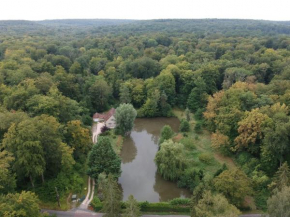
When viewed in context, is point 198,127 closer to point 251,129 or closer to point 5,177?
point 251,129

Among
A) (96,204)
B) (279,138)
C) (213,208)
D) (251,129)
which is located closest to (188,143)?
(251,129)

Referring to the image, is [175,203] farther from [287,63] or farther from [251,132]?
[287,63]

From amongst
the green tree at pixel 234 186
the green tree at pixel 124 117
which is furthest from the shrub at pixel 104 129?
the green tree at pixel 234 186

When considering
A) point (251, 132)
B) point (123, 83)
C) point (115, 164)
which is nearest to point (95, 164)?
point (115, 164)

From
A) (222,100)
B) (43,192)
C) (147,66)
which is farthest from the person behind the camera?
(147,66)

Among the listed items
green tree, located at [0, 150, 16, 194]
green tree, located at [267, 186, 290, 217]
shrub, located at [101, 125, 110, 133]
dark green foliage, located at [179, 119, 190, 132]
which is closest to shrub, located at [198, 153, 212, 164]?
dark green foliage, located at [179, 119, 190, 132]

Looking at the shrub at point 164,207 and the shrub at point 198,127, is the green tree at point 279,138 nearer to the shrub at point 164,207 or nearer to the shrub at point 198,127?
the shrub at point 164,207
